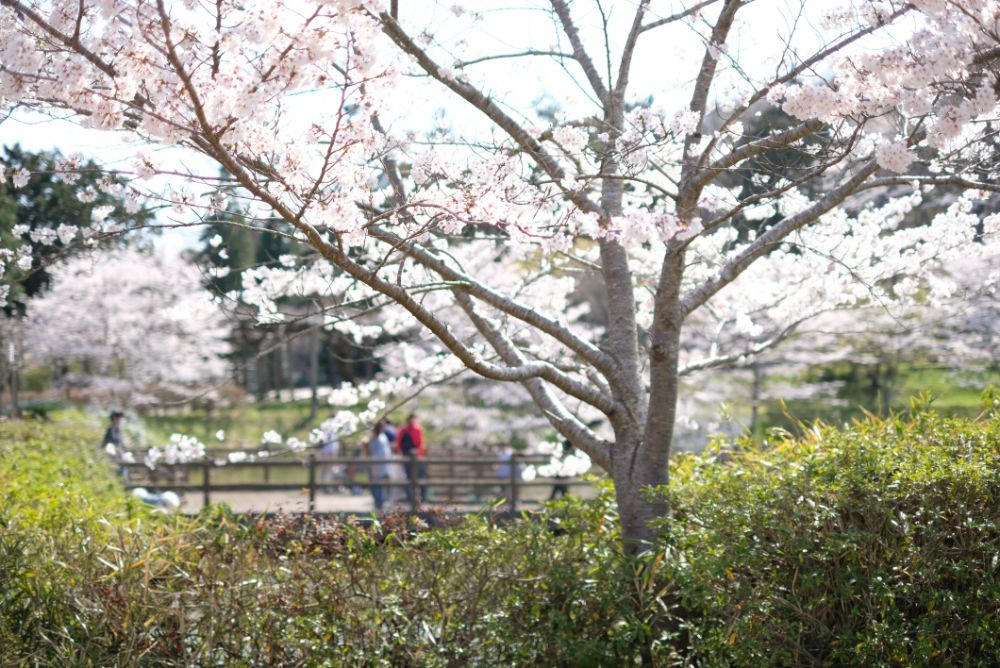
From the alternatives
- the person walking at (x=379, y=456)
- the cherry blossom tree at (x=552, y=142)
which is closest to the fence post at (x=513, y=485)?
the person walking at (x=379, y=456)

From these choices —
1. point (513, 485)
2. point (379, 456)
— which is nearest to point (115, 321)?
point (379, 456)

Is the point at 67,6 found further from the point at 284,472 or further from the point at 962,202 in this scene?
the point at 284,472

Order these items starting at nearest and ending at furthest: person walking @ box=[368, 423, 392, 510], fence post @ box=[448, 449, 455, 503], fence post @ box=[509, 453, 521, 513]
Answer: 1. fence post @ box=[448, 449, 455, 503]
2. fence post @ box=[509, 453, 521, 513]
3. person walking @ box=[368, 423, 392, 510]

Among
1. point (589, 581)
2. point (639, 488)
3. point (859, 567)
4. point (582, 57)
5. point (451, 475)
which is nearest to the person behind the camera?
point (859, 567)

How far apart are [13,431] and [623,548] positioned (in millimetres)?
9050

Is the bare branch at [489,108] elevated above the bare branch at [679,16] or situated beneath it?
situated beneath

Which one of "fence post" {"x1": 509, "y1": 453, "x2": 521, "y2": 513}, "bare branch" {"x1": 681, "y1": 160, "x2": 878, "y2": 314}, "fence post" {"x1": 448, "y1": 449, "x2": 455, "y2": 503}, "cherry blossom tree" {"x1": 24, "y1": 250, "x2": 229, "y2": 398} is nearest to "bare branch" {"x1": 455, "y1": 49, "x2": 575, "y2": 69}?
"bare branch" {"x1": 681, "y1": 160, "x2": 878, "y2": 314}

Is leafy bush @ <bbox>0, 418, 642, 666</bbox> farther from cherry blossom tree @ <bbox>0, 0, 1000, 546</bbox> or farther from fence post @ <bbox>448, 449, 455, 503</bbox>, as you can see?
fence post @ <bbox>448, 449, 455, 503</bbox>

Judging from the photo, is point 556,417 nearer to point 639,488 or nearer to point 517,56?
point 639,488

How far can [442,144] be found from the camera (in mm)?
4828

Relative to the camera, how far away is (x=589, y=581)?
13.9 feet

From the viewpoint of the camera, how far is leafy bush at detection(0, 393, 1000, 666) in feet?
12.4

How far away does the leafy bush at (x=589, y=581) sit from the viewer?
3.79 metres

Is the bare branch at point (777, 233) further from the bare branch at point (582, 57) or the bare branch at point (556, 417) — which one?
the bare branch at point (582, 57)
